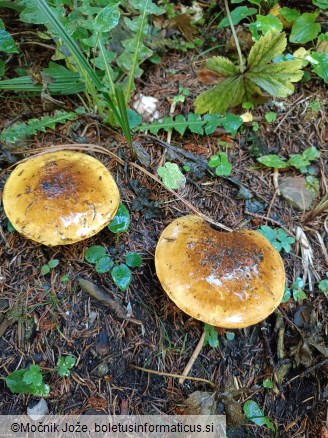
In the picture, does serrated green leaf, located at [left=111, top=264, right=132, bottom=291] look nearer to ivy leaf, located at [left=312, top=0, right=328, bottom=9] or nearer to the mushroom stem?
the mushroom stem

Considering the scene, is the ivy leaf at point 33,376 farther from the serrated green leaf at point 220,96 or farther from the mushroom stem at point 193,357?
the serrated green leaf at point 220,96

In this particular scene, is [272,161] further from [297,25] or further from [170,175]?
[297,25]

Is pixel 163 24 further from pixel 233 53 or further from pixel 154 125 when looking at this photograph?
pixel 154 125

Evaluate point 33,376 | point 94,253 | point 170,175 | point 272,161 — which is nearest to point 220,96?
point 272,161

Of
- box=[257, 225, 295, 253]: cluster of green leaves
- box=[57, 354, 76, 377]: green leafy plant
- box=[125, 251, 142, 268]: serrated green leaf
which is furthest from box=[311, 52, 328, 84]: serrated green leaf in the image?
box=[57, 354, 76, 377]: green leafy plant

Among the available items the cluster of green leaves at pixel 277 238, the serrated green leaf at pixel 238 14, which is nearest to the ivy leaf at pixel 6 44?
the serrated green leaf at pixel 238 14

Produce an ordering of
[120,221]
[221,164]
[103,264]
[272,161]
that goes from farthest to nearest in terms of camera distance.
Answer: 1. [272,161]
2. [221,164]
3. [120,221]
4. [103,264]
